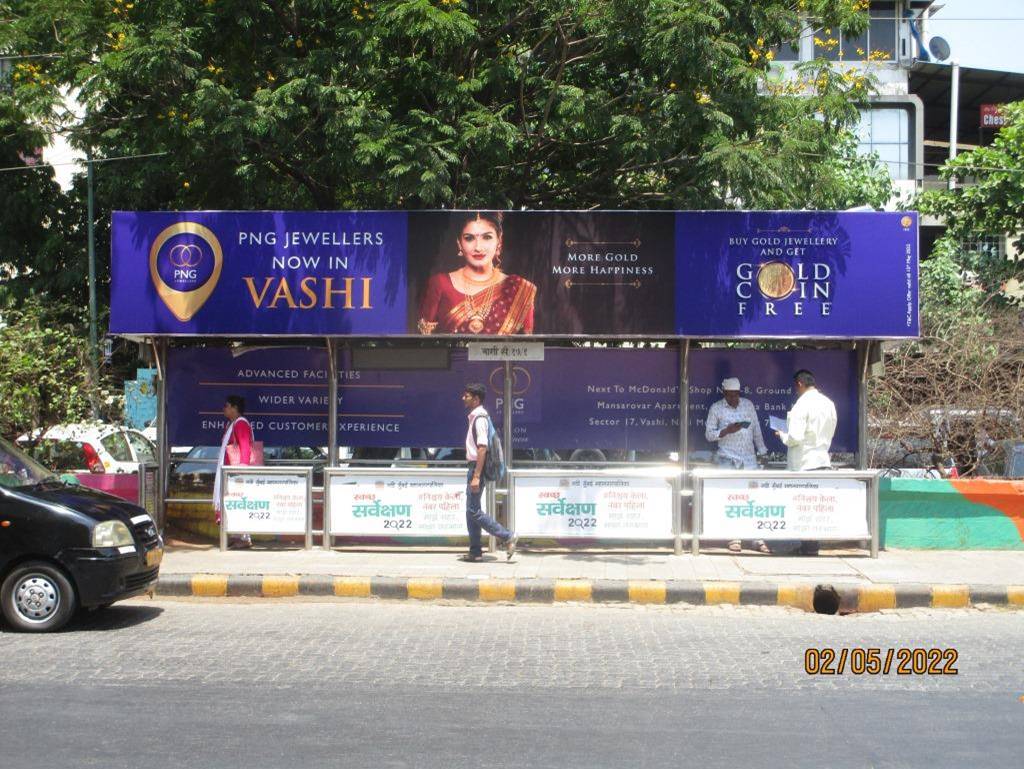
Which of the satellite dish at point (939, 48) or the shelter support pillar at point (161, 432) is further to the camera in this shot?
the satellite dish at point (939, 48)

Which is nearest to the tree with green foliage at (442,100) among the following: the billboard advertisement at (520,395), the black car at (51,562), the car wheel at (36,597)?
the billboard advertisement at (520,395)

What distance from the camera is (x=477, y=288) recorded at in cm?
1107

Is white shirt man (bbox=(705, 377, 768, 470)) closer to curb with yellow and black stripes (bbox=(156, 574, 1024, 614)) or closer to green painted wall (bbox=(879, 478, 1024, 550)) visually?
green painted wall (bbox=(879, 478, 1024, 550))

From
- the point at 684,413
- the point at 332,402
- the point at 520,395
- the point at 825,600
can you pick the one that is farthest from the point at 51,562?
the point at 684,413

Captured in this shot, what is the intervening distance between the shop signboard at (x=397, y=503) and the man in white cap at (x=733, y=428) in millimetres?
2802

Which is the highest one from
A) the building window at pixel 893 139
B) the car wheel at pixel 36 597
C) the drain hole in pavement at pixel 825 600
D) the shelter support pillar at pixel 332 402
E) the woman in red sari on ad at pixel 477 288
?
the building window at pixel 893 139

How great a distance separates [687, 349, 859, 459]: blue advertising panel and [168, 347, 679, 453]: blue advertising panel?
30cm

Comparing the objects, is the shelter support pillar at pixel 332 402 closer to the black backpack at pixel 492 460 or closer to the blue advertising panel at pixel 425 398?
the blue advertising panel at pixel 425 398

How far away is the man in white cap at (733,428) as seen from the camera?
11.6m

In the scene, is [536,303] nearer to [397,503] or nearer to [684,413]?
[684,413]

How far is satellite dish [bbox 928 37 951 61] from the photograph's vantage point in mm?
34281
